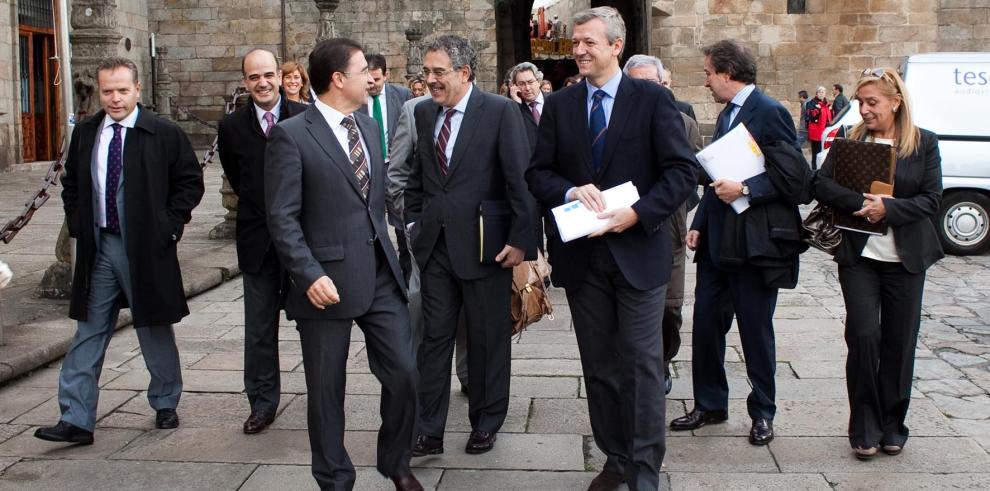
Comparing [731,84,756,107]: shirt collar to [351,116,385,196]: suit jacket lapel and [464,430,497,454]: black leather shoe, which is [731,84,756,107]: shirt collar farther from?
[464,430,497,454]: black leather shoe

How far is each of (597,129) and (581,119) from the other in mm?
70

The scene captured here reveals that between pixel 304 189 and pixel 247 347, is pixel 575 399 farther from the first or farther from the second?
pixel 304 189

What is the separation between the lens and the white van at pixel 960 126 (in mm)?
11398

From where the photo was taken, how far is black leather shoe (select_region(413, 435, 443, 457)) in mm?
4945

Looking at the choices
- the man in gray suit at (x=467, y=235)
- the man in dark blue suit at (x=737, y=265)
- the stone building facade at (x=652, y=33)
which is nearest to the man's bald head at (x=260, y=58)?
the man in gray suit at (x=467, y=235)

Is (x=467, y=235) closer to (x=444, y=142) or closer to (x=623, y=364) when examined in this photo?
(x=444, y=142)

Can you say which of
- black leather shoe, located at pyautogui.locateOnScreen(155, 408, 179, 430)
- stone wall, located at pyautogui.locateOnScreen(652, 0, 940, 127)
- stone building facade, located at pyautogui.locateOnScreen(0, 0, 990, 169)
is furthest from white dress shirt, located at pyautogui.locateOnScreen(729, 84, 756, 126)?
stone wall, located at pyautogui.locateOnScreen(652, 0, 940, 127)

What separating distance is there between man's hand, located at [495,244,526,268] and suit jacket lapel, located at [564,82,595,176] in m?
0.65

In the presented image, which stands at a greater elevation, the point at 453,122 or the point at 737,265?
the point at 453,122

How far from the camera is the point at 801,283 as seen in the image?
9.84 metres

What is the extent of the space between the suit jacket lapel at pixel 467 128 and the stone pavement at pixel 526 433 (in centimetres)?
122

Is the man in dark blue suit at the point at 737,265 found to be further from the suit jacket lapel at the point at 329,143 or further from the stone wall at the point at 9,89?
the stone wall at the point at 9,89

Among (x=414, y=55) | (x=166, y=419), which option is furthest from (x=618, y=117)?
(x=414, y=55)

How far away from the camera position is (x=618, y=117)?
4.36m
